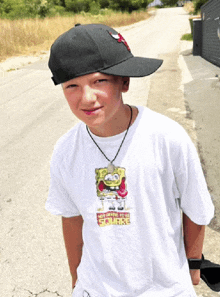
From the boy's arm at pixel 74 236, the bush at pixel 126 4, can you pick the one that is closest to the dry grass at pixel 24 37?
the boy's arm at pixel 74 236

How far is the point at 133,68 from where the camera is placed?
0.95 m

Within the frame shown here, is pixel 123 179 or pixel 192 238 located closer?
pixel 123 179

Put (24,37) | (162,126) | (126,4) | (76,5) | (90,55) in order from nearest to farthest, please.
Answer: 1. (90,55)
2. (162,126)
3. (24,37)
4. (126,4)
5. (76,5)

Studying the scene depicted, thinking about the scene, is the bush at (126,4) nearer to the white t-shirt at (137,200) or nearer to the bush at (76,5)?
the bush at (76,5)

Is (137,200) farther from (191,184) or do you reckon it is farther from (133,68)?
(133,68)

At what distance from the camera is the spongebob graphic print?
1.06 m

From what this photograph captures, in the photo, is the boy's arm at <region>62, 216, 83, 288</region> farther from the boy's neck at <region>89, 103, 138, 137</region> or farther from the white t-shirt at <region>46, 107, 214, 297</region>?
the boy's neck at <region>89, 103, 138, 137</region>

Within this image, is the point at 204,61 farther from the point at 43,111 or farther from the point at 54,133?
the point at 54,133

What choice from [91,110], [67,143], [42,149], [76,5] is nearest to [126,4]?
[76,5]

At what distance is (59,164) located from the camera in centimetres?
115

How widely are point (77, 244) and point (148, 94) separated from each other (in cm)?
616

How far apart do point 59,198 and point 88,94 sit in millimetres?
514

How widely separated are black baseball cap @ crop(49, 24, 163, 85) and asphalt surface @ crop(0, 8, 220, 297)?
1.82 m

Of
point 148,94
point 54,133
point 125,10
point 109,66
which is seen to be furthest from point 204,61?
point 125,10
